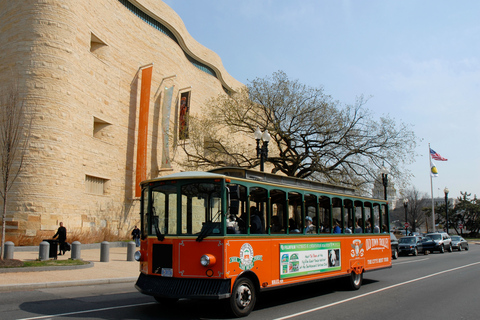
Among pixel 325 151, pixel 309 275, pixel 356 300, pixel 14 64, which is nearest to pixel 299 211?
pixel 309 275

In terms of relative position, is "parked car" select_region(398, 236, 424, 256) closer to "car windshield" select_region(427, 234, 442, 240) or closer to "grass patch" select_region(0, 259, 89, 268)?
"car windshield" select_region(427, 234, 442, 240)

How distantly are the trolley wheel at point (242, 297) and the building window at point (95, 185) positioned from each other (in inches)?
906

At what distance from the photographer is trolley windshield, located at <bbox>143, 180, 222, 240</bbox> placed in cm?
731

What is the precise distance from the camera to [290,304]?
880 centimetres

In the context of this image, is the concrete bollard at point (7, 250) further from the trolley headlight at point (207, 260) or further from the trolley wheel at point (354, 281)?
the trolley wheel at point (354, 281)

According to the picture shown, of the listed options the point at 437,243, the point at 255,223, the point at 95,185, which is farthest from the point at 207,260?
the point at 437,243

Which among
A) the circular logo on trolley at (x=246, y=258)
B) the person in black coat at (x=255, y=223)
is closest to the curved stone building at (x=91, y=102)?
the person in black coat at (x=255, y=223)

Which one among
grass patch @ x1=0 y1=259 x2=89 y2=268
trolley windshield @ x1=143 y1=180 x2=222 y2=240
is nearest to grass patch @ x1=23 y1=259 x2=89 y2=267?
grass patch @ x1=0 y1=259 x2=89 y2=268

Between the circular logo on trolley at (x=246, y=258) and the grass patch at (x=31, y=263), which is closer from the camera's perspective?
the circular logo on trolley at (x=246, y=258)

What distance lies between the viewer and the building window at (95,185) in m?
28.0

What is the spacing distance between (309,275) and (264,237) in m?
1.99

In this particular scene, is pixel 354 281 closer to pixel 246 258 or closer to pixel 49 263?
pixel 246 258

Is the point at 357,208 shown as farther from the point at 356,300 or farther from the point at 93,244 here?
the point at 93,244

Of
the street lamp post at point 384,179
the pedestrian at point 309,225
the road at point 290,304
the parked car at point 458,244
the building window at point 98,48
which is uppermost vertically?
the building window at point 98,48
